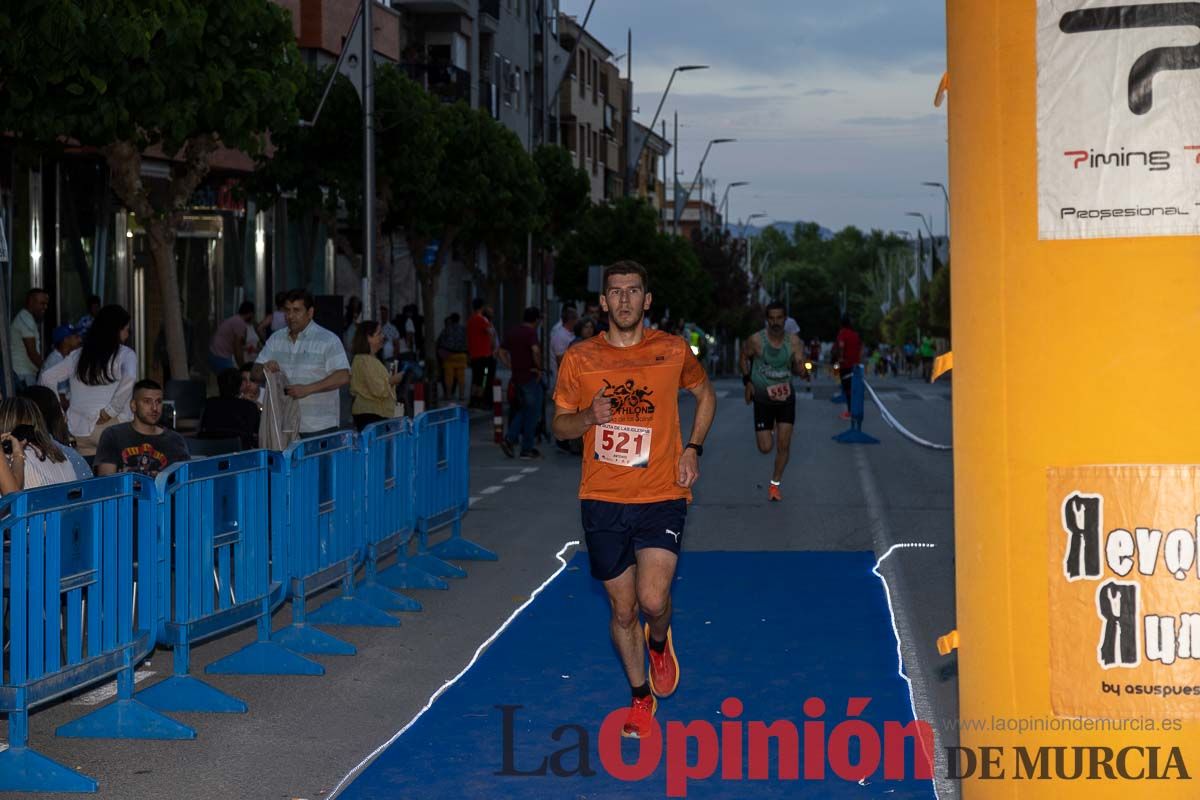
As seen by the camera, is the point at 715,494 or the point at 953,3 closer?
the point at 953,3

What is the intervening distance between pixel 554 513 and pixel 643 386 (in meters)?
9.40

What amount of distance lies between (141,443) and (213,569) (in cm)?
239

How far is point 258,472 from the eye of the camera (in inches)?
348

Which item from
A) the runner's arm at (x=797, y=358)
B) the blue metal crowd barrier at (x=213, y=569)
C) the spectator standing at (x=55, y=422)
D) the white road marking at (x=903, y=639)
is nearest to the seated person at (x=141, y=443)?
the spectator standing at (x=55, y=422)

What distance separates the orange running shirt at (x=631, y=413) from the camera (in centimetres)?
758

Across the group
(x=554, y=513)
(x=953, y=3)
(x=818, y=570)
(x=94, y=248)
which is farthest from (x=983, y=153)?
(x=94, y=248)

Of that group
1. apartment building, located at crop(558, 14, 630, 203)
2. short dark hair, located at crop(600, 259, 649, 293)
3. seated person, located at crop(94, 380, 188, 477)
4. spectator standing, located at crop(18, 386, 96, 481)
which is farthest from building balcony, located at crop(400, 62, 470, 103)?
short dark hair, located at crop(600, 259, 649, 293)

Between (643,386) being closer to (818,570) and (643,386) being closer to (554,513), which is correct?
(818,570)

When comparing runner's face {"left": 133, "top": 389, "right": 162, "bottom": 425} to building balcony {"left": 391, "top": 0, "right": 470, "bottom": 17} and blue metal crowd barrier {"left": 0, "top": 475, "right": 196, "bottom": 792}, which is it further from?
building balcony {"left": 391, "top": 0, "right": 470, "bottom": 17}

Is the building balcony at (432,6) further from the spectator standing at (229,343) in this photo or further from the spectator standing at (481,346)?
the spectator standing at (229,343)

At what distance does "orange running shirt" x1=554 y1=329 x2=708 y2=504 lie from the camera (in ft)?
24.9

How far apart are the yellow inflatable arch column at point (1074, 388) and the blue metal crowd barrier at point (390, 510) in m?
6.17

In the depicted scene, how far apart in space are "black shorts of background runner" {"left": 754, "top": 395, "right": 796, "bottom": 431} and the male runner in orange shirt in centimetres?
953

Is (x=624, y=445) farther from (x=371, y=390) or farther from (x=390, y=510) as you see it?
(x=371, y=390)
